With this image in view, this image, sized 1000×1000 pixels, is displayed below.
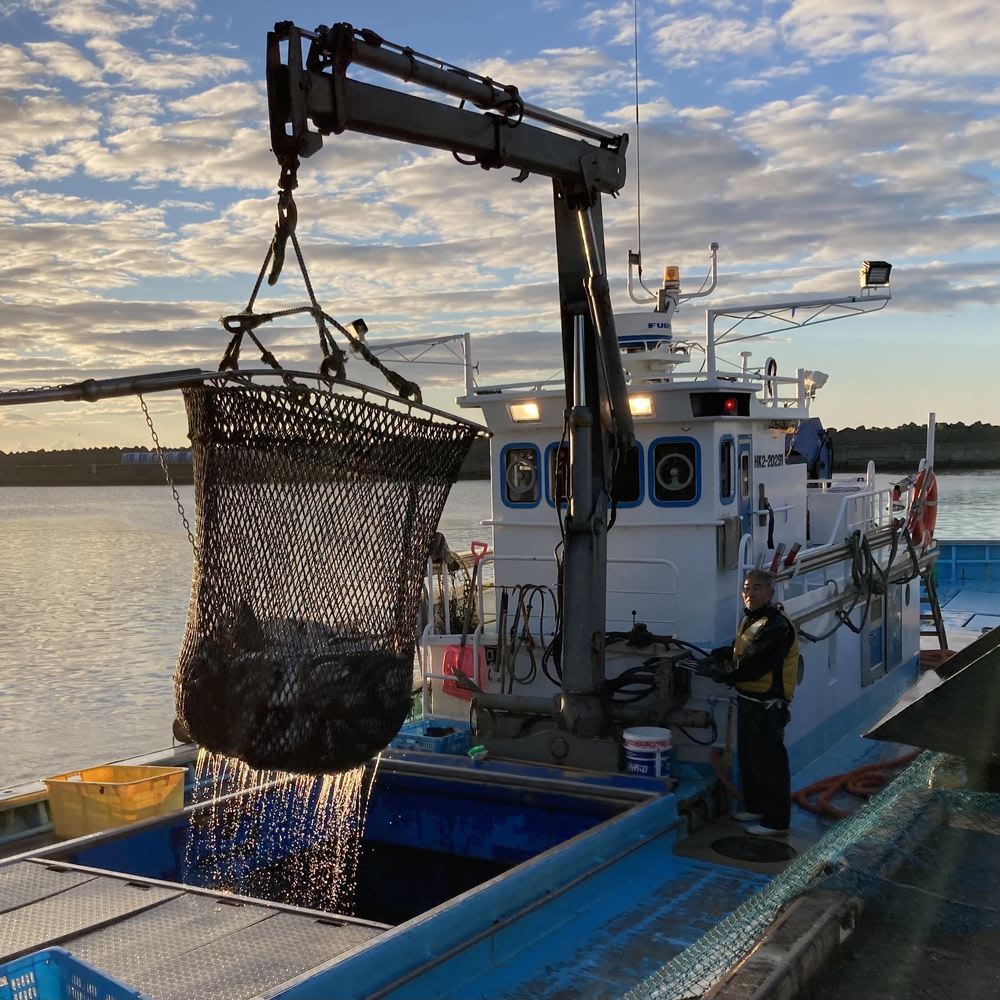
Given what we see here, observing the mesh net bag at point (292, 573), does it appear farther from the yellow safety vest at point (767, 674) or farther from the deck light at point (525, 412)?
the deck light at point (525, 412)

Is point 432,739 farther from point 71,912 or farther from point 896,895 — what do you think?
point 896,895

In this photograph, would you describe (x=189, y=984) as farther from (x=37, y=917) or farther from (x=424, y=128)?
(x=424, y=128)

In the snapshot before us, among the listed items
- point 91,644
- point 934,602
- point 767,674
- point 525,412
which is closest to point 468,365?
point 525,412

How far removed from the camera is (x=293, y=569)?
5.06 m

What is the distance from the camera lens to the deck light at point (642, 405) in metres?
9.24

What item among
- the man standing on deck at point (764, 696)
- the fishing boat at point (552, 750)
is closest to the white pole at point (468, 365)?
the fishing boat at point (552, 750)

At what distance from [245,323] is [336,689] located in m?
1.71

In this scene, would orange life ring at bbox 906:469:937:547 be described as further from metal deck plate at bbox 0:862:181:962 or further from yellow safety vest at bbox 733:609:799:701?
metal deck plate at bbox 0:862:181:962

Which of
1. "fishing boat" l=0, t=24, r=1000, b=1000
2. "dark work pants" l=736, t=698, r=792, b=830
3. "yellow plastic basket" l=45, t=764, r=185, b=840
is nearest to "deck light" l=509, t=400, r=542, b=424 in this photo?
"fishing boat" l=0, t=24, r=1000, b=1000

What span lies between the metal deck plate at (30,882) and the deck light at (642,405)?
5.43 meters

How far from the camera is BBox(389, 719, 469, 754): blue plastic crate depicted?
9016 mm

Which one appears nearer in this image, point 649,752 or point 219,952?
point 219,952

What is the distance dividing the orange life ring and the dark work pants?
19.3ft

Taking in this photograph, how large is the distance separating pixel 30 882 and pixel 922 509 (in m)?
10.8
